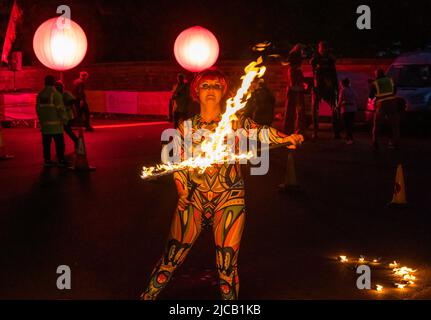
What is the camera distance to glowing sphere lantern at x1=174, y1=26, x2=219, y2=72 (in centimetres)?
2569

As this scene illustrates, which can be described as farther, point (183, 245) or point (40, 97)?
point (40, 97)

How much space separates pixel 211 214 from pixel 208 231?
3.50 m

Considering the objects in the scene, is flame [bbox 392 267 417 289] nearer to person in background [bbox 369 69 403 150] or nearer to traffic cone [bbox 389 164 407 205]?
traffic cone [bbox 389 164 407 205]

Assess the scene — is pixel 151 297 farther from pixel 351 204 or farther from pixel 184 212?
pixel 351 204

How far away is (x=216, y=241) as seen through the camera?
636 centimetres

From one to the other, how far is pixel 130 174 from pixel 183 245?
27.8 feet

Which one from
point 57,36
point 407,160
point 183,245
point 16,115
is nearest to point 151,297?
point 183,245

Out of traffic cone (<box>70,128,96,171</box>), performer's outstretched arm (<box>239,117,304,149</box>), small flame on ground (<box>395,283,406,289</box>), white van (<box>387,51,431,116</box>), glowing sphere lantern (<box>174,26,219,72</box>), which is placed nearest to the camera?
→ performer's outstretched arm (<box>239,117,304,149</box>)

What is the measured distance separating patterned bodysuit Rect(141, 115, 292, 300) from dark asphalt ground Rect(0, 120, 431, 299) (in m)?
0.69

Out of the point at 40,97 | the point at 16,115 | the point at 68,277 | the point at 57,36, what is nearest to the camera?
the point at 68,277

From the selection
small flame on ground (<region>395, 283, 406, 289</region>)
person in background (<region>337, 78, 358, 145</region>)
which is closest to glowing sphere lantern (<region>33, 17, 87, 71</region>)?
person in background (<region>337, 78, 358, 145</region>)

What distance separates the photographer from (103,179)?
46.4ft

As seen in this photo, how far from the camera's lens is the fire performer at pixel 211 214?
6316 millimetres
